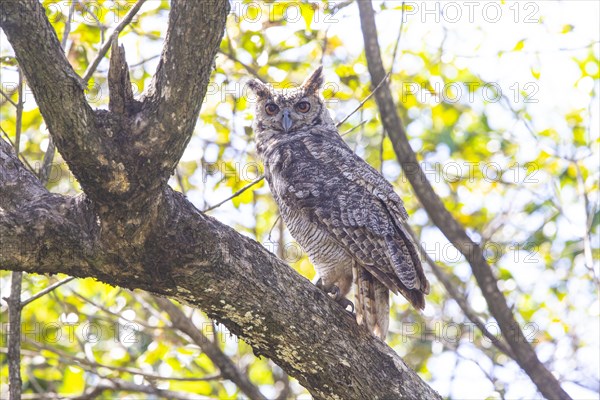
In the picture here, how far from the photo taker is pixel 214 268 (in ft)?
9.07

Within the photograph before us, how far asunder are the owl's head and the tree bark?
2240 millimetres

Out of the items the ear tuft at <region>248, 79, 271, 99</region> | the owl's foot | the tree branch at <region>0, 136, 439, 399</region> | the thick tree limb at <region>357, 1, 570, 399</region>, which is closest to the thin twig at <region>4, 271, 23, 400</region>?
the tree branch at <region>0, 136, 439, 399</region>

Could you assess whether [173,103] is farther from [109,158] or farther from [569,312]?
[569,312]

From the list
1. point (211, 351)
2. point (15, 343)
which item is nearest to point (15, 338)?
point (15, 343)

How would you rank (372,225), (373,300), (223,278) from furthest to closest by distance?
(372,225), (373,300), (223,278)

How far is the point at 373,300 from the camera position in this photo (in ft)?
12.6

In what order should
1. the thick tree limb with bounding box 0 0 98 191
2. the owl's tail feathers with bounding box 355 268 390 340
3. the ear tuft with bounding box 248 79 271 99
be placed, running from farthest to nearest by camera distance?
the ear tuft with bounding box 248 79 271 99, the owl's tail feathers with bounding box 355 268 390 340, the thick tree limb with bounding box 0 0 98 191

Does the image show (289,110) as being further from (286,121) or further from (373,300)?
(373,300)

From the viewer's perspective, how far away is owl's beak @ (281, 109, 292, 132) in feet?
16.6

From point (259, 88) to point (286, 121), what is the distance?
0.42 meters

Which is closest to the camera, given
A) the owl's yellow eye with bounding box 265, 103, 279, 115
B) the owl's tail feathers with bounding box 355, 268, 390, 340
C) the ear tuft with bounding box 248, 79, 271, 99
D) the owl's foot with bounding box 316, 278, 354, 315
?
the owl's tail feathers with bounding box 355, 268, 390, 340

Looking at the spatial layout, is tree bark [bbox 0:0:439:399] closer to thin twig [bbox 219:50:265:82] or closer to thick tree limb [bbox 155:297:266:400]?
thick tree limb [bbox 155:297:266:400]

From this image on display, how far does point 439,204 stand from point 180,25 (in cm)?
350

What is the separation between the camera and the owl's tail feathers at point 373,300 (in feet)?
12.2
